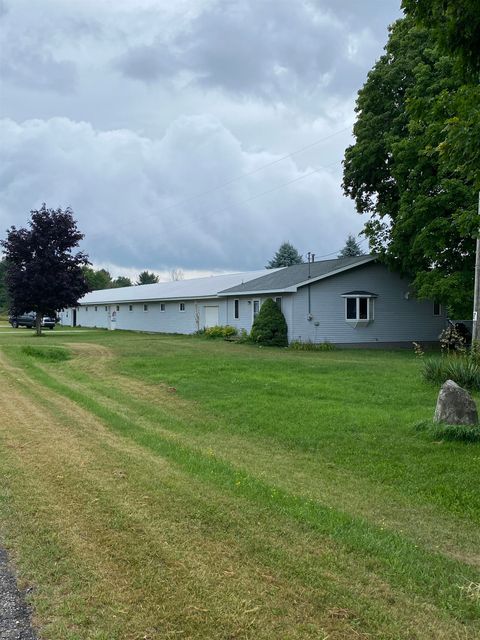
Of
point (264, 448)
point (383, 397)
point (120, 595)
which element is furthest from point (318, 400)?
point (120, 595)

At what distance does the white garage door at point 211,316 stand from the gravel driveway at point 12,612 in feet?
97.6

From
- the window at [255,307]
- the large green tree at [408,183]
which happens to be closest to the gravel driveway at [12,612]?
the large green tree at [408,183]

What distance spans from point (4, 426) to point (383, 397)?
6.65m

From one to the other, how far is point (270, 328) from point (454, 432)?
18999 mm

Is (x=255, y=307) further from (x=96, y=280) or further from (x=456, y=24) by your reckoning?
(x=96, y=280)

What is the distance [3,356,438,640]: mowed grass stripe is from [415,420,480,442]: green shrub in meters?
3.75

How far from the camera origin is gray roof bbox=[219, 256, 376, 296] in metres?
26.9

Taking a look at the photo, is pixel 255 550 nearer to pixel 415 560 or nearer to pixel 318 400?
pixel 415 560

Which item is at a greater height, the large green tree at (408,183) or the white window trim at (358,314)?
the large green tree at (408,183)

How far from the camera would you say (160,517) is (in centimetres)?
474

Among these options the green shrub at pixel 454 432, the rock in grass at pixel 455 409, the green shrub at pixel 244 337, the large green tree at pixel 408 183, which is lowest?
the green shrub at pixel 454 432

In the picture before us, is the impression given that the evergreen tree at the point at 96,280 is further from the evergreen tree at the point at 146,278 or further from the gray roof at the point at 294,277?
the gray roof at the point at 294,277

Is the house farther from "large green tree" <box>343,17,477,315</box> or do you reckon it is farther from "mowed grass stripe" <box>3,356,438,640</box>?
"mowed grass stripe" <box>3,356,438,640</box>

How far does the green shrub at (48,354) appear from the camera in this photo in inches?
756
